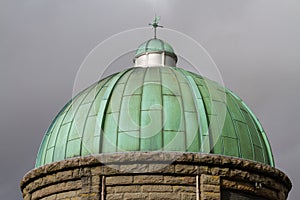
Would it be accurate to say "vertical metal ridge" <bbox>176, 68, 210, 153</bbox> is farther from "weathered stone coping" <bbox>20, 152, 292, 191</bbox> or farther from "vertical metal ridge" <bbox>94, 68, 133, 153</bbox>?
"vertical metal ridge" <bbox>94, 68, 133, 153</bbox>

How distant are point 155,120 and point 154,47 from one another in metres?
3.98

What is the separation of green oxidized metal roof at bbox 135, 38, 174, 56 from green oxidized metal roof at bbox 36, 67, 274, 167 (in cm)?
123

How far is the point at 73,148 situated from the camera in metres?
19.2

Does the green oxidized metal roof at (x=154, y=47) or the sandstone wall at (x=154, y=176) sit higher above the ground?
the green oxidized metal roof at (x=154, y=47)

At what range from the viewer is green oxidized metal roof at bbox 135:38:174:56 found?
72.0 ft

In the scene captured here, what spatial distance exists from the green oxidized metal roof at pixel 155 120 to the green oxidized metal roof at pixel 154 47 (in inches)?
48.5

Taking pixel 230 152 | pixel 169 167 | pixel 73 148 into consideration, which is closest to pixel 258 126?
pixel 230 152

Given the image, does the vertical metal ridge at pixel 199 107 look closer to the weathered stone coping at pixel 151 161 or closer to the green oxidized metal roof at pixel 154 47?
the weathered stone coping at pixel 151 161

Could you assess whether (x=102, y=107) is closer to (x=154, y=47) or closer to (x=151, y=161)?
(x=151, y=161)

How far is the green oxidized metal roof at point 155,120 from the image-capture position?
18.6 m

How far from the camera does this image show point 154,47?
866 inches

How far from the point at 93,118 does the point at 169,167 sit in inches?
106

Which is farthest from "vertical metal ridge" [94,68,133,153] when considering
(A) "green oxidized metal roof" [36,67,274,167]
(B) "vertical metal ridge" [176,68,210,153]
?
(B) "vertical metal ridge" [176,68,210,153]

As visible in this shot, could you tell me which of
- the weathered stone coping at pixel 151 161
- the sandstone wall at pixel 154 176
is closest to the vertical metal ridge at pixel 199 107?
the weathered stone coping at pixel 151 161
